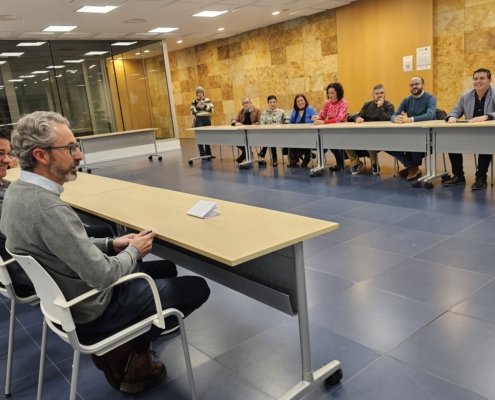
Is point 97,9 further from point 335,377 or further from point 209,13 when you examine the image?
point 335,377

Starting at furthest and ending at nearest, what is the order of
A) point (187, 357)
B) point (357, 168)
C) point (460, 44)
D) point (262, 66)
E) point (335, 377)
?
point (262, 66), point (460, 44), point (357, 168), point (335, 377), point (187, 357)

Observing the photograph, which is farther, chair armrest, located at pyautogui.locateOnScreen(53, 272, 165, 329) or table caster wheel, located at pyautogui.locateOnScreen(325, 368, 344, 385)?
table caster wheel, located at pyautogui.locateOnScreen(325, 368, 344, 385)

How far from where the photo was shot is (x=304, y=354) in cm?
176

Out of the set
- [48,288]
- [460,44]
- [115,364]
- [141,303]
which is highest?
[460,44]

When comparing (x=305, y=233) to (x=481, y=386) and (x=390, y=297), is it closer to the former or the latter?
(x=481, y=386)

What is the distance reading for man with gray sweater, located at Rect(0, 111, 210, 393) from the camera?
1.46 m

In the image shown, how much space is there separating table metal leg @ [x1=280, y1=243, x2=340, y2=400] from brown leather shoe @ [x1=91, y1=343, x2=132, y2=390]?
0.73 metres

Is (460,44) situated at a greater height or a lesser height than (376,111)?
greater

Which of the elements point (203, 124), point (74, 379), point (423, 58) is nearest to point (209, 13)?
point (203, 124)

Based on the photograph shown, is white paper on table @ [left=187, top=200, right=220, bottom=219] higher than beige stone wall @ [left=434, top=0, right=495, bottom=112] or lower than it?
lower

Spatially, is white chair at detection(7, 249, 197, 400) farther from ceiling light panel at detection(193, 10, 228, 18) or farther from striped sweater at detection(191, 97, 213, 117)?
ceiling light panel at detection(193, 10, 228, 18)

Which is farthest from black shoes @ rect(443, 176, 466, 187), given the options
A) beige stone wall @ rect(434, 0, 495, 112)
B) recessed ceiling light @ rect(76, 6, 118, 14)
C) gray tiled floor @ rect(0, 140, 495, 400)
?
recessed ceiling light @ rect(76, 6, 118, 14)

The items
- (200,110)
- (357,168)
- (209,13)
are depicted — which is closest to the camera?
(357,168)

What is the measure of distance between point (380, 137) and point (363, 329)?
148 inches
